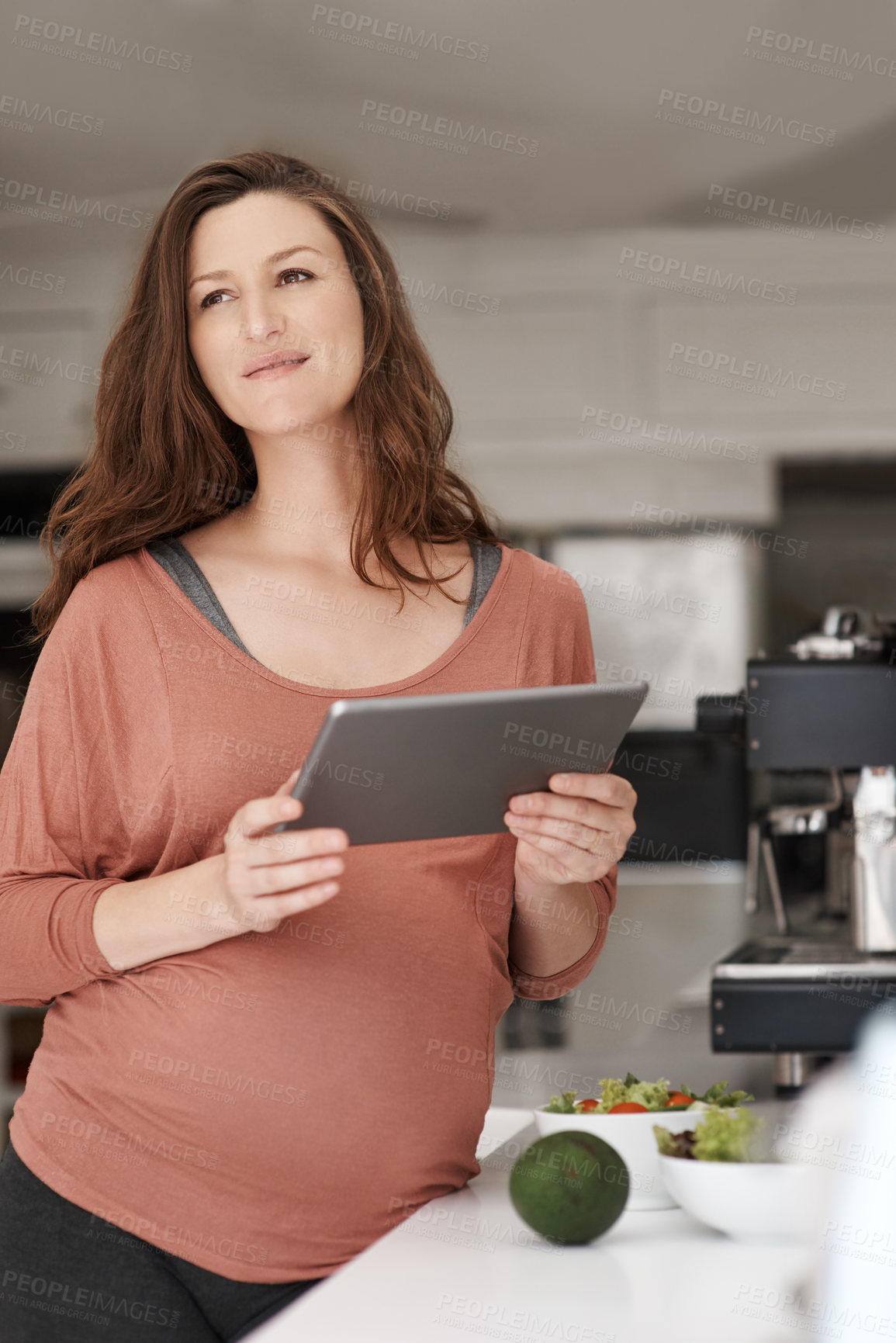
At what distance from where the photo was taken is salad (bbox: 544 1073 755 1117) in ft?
3.51

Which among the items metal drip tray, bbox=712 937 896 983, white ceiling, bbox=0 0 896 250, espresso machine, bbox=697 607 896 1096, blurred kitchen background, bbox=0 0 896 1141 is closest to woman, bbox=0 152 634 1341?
espresso machine, bbox=697 607 896 1096

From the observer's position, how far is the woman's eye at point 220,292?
121 centimetres

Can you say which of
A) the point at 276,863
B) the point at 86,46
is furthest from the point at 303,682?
the point at 86,46

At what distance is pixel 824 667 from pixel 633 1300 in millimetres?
1269

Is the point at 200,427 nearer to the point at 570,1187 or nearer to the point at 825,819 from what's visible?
the point at 570,1187

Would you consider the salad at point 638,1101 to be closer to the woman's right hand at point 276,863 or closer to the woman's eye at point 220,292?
the woman's right hand at point 276,863

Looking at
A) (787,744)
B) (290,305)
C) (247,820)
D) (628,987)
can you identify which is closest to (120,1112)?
(247,820)

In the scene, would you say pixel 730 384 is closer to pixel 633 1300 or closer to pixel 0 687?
pixel 0 687

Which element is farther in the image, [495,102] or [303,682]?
[495,102]

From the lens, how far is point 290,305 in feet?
3.92

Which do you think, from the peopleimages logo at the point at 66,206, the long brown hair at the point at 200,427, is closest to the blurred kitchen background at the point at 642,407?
the peopleimages logo at the point at 66,206

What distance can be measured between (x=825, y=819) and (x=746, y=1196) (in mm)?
1441

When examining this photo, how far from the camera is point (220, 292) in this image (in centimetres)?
122

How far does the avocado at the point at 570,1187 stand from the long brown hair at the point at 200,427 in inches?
20.9
